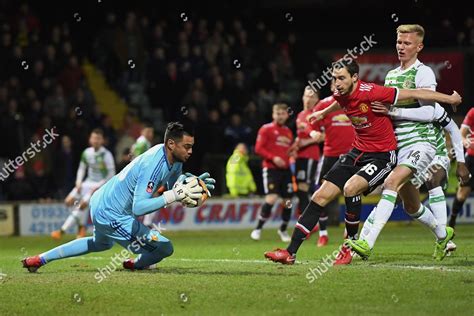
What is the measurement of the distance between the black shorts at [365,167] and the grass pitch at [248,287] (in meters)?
0.99

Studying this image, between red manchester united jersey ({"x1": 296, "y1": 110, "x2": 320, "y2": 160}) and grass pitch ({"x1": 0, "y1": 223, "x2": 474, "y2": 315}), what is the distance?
14.7 feet

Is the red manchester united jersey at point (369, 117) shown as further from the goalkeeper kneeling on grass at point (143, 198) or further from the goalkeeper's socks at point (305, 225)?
the goalkeeper kneeling on grass at point (143, 198)

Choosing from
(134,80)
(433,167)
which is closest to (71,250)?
(433,167)

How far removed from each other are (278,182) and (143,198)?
819 centimetres

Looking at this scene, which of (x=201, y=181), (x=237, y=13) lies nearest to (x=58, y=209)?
(x=237, y=13)

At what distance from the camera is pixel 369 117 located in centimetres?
1101

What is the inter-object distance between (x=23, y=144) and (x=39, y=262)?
487 inches

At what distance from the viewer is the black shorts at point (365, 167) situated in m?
11.0

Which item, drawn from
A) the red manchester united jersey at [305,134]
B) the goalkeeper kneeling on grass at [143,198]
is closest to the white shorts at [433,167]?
the goalkeeper kneeling on grass at [143,198]

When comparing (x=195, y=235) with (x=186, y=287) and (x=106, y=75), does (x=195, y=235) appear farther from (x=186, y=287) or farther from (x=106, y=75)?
(x=186, y=287)

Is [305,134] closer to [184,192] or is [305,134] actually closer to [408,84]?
[408,84]

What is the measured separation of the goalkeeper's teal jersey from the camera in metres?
10.1

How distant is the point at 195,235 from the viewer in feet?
67.0

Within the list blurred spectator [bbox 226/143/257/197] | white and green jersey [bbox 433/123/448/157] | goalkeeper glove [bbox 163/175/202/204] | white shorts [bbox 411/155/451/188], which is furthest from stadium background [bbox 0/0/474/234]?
goalkeeper glove [bbox 163/175/202/204]
